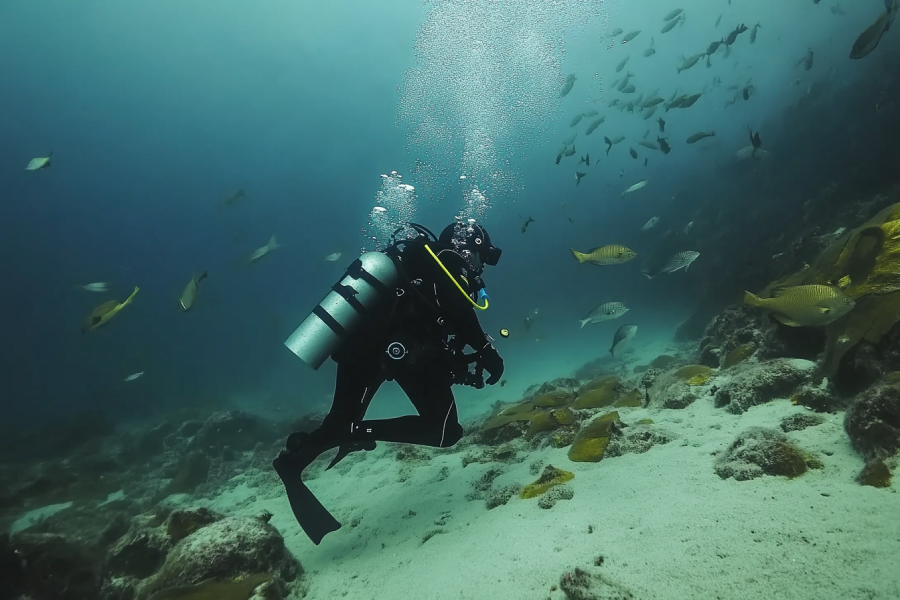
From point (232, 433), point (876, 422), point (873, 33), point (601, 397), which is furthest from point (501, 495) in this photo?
point (232, 433)

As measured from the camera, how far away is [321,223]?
79.2 metres

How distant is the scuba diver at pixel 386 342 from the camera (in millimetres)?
3889

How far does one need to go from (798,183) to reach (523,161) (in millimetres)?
62176

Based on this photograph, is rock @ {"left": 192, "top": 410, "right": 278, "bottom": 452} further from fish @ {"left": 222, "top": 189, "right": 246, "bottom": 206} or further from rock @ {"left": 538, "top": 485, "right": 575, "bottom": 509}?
rock @ {"left": 538, "top": 485, "right": 575, "bottom": 509}

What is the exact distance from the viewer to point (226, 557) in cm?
329

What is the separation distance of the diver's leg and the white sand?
2.75 feet

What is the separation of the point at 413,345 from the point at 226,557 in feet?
8.22

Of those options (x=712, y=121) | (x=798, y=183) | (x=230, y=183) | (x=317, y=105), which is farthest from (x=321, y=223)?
(x=712, y=121)

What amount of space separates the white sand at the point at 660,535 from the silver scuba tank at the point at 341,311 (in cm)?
205

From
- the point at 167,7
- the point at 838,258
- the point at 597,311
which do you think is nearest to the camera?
the point at 838,258

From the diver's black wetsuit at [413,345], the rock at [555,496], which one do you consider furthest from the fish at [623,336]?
the rock at [555,496]

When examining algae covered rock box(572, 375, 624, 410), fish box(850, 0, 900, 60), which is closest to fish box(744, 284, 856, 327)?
algae covered rock box(572, 375, 624, 410)

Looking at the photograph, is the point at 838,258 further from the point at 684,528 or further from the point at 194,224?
the point at 194,224

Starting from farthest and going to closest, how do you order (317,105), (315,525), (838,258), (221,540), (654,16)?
(317,105) < (654,16) < (838,258) < (315,525) < (221,540)
